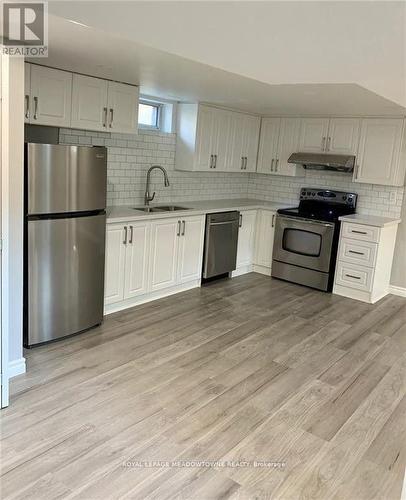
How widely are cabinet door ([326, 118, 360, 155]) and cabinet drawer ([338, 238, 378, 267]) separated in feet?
3.69

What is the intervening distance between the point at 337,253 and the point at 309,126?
170 centimetres

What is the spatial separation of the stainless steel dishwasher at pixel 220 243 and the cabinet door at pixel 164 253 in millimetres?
529

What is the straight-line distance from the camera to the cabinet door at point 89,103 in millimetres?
3787

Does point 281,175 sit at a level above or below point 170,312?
above

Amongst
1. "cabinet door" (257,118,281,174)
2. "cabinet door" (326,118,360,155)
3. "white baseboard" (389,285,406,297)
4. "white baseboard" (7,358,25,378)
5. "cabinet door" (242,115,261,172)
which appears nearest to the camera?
"white baseboard" (7,358,25,378)

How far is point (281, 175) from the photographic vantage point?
629 centimetres

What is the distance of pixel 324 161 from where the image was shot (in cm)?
546

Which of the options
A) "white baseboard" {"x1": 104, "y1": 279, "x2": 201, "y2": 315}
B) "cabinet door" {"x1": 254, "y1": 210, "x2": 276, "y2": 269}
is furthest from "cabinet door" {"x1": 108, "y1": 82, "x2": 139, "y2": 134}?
"cabinet door" {"x1": 254, "y1": 210, "x2": 276, "y2": 269}

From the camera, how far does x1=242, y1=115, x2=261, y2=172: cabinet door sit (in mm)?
6015

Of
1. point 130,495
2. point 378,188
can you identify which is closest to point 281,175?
point 378,188

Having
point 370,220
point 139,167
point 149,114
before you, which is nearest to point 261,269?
point 370,220

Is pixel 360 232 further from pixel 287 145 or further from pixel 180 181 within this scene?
pixel 180 181

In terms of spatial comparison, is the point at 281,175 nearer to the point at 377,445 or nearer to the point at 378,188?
the point at 378,188

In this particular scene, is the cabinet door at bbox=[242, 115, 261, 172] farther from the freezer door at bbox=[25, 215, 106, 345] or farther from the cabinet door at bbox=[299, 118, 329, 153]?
the freezer door at bbox=[25, 215, 106, 345]
